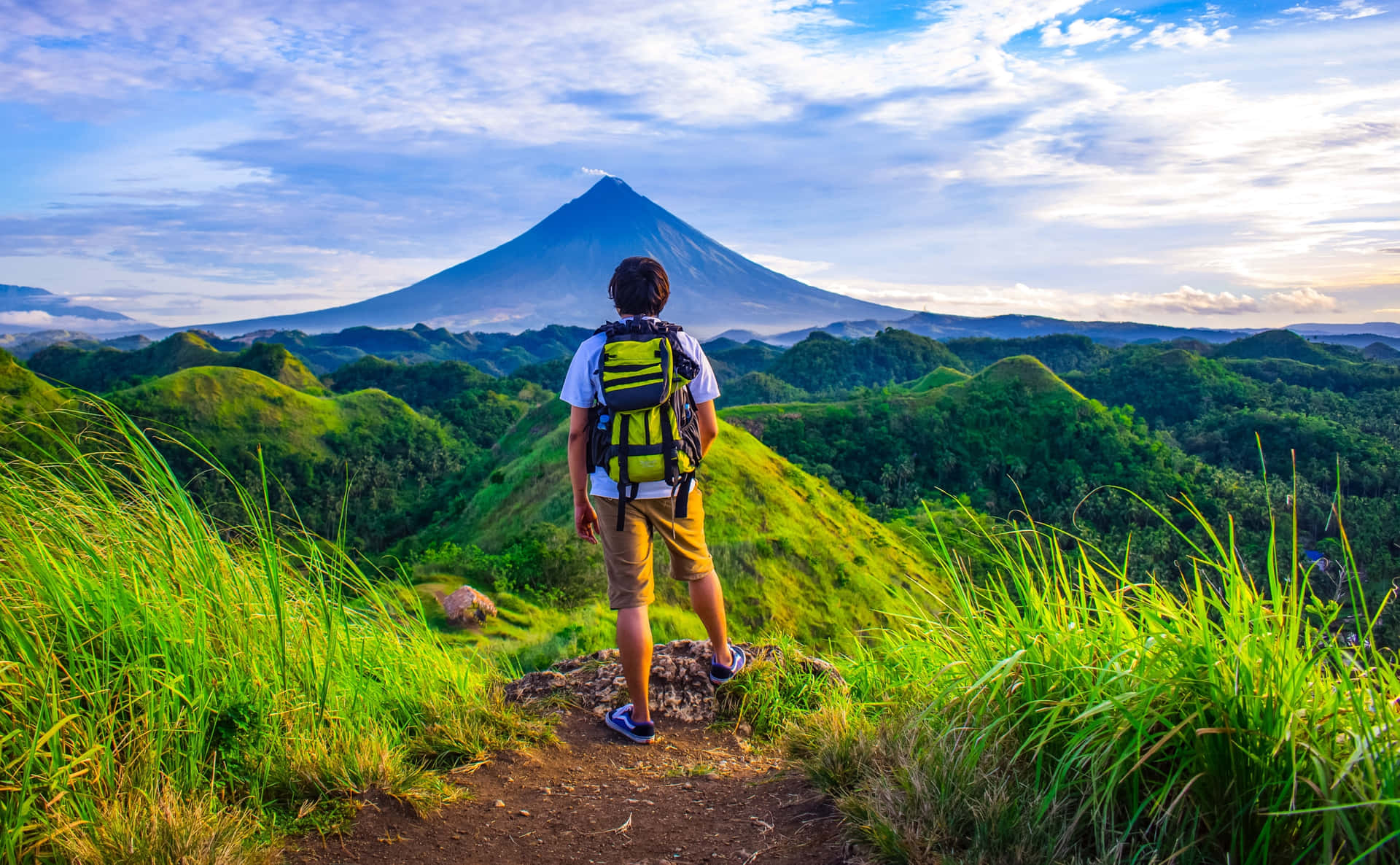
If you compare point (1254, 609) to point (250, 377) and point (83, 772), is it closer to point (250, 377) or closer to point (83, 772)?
point (83, 772)

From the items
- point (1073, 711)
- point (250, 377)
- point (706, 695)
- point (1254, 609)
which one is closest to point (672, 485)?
point (706, 695)

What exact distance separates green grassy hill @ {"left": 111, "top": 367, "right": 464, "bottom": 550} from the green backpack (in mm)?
39088

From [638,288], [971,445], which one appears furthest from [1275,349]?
[638,288]

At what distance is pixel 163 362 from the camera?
91.2 metres

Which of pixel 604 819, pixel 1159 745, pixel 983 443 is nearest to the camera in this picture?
pixel 1159 745

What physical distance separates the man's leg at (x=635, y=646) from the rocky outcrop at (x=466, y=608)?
7.32 metres

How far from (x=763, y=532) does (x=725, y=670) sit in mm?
22595

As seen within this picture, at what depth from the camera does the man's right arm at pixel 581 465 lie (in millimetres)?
2879

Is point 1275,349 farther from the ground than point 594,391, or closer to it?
farther from the ground

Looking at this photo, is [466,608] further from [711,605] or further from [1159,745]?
[1159,745]

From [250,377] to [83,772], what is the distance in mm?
58441

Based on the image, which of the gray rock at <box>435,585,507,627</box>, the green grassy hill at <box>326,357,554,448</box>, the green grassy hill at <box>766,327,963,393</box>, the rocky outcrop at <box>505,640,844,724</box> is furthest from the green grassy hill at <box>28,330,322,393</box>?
the rocky outcrop at <box>505,640,844,724</box>

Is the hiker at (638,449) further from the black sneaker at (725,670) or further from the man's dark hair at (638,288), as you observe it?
the black sneaker at (725,670)

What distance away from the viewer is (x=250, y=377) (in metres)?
52.9
